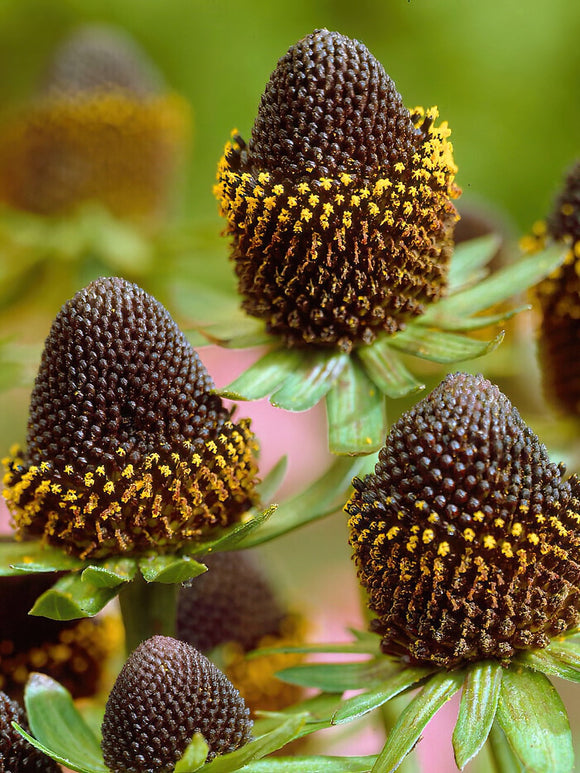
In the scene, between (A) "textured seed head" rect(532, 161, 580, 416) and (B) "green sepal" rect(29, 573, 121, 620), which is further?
(A) "textured seed head" rect(532, 161, 580, 416)

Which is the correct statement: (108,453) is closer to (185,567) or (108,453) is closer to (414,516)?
(185,567)

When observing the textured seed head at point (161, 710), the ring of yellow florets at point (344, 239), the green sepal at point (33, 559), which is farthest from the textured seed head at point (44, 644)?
the ring of yellow florets at point (344, 239)

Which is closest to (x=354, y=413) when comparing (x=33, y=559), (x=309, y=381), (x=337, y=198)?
(x=309, y=381)

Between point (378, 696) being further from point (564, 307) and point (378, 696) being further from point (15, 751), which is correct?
point (564, 307)

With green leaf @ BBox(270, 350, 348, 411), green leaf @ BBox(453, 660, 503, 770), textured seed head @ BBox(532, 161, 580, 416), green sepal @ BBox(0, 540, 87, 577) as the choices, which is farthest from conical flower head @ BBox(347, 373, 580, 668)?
textured seed head @ BBox(532, 161, 580, 416)

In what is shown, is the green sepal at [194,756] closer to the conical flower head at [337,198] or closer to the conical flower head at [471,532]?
the conical flower head at [471,532]

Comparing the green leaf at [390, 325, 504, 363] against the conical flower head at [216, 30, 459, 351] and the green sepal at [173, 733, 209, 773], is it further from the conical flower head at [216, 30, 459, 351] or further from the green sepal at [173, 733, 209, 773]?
the green sepal at [173, 733, 209, 773]

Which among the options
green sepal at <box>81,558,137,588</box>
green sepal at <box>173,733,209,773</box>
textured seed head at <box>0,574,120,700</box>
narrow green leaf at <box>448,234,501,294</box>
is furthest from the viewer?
narrow green leaf at <box>448,234,501,294</box>
